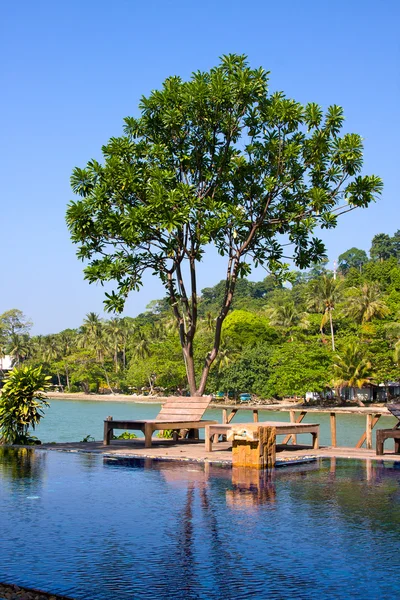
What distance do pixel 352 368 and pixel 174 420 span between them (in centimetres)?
5720

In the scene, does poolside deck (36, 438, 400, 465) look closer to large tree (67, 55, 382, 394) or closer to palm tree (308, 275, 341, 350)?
large tree (67, 55, 382, 394)

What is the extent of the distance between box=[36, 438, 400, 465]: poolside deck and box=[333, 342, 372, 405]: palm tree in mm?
55652

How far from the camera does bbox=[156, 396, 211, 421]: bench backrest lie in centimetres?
1742

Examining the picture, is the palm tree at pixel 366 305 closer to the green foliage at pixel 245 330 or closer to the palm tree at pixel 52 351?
the green foliage at pixel 245 330

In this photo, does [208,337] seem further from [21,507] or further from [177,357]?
[21,507]

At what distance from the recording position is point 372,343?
239ft

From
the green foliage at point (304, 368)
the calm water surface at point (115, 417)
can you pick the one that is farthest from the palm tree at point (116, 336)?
the green foliage at point (304, 368)

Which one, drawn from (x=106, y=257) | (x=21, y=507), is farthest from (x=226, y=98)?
(x=21, y=507)

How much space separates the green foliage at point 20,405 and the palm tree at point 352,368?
5607cm

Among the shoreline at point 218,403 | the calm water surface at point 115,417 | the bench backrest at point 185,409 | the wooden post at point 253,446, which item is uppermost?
the bench backrest at point 185,409

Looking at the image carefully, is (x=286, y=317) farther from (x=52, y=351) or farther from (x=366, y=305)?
(x=52, y=351)

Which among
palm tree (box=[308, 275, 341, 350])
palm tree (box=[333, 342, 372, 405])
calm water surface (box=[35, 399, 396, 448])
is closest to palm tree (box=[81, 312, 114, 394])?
calm water surface (box=[35, 399, 396, 448])

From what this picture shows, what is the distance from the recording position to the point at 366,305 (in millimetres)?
81125

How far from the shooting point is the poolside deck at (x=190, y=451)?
582 inches
